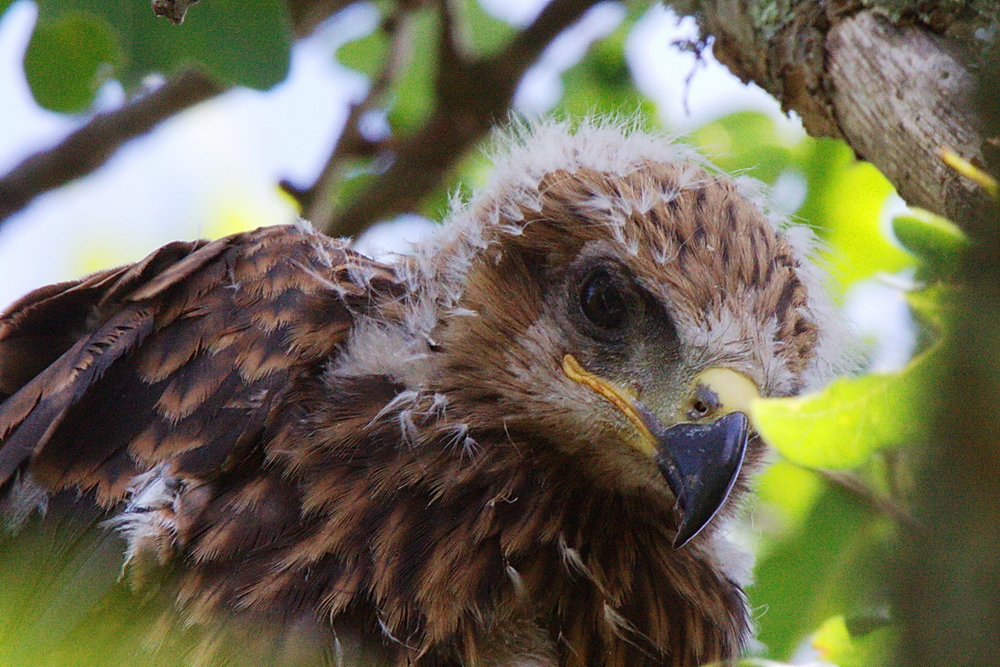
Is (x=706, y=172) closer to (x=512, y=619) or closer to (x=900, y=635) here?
(x=512, y=619)

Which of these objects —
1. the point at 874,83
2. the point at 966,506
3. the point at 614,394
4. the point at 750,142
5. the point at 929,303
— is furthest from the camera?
the point at 750,142

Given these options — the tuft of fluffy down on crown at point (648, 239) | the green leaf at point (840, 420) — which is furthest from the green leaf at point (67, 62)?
the green leaf at point (840, 420)

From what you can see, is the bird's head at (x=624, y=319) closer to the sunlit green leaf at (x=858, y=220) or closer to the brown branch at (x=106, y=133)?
the sunlit green leaf at (x=858, y=220)

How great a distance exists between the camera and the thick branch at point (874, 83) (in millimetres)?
1825

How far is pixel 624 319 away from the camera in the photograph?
94.9 inches

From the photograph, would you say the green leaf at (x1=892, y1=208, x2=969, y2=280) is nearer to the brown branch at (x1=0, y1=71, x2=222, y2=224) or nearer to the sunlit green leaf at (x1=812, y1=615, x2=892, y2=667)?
the sunlit green leaf at (x1=812, y1=615, x2=892, y2=667)

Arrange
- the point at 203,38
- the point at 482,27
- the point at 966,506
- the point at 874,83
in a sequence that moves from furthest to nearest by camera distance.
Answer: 1. the point at 482,27
2. the point at 203,38
3. the point at 874,83
4. the point at 966,506

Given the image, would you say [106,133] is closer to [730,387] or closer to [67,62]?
[67,62]

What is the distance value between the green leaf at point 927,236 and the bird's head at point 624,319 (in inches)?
23.2

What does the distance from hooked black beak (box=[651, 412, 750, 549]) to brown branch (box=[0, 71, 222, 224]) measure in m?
2.60

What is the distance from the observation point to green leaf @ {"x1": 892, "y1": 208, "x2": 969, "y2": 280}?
145cm

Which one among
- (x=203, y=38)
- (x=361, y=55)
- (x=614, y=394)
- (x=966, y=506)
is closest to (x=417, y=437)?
(x=614, y=394)

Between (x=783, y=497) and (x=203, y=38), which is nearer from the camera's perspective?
(x=203, y=38)

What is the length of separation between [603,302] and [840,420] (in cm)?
106
